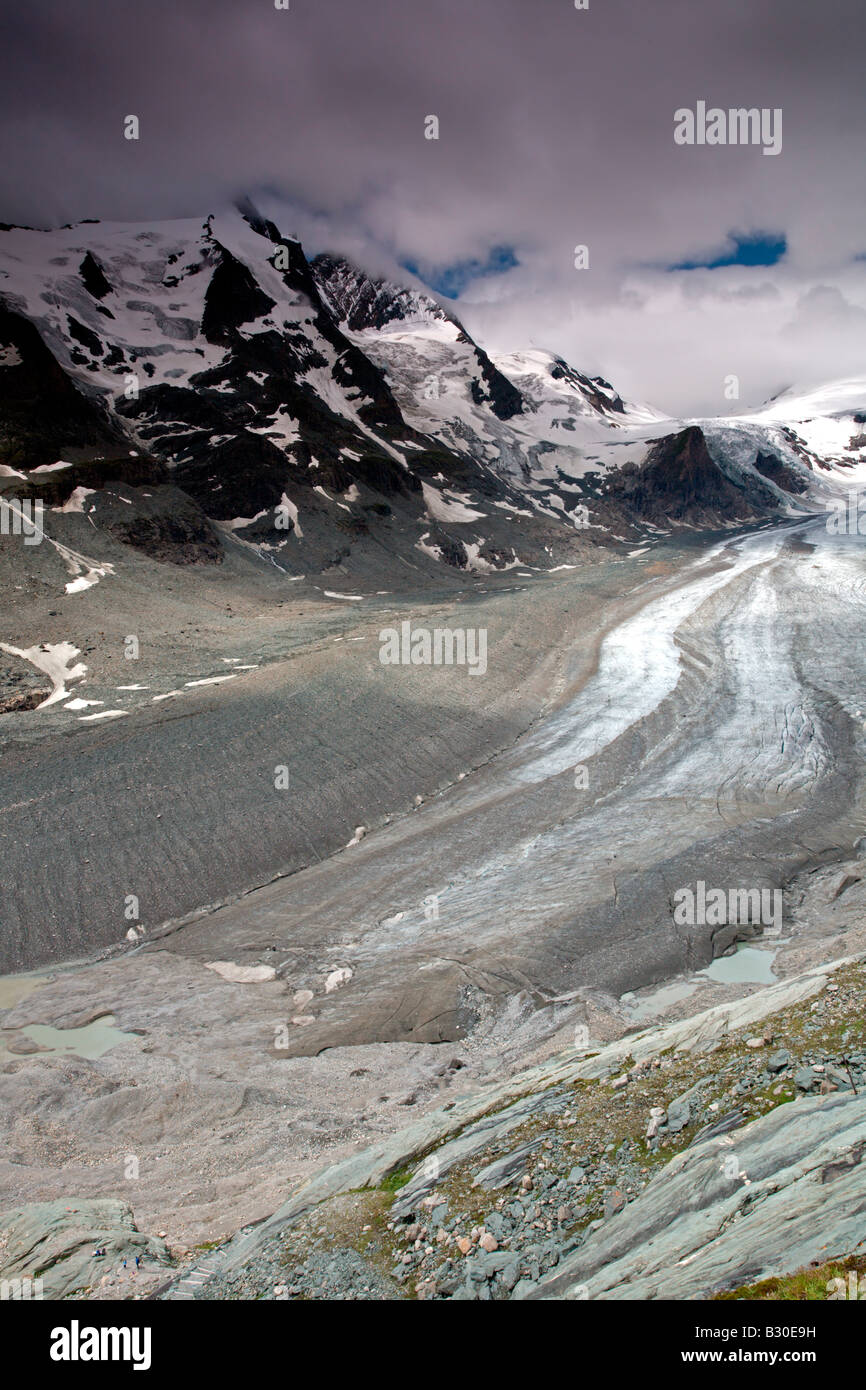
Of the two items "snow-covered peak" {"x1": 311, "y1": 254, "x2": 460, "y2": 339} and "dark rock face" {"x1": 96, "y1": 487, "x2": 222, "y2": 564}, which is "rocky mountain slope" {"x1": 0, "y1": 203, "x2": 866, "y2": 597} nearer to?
"dark rock face" {"x1": 96, "y1": 487, "x2": 222, "y2": 564}

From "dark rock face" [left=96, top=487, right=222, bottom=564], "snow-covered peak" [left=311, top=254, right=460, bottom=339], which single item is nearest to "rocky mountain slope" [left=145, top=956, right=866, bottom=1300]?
"dark rock face" [left=96, top=487, right=222, bottom=564]

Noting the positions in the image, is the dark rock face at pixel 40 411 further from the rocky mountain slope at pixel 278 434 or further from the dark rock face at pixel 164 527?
the dark rock face at pixel 164 527

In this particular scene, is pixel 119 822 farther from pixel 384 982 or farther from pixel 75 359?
pixel 75 359

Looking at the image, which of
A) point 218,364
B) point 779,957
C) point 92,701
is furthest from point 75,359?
point 779,957

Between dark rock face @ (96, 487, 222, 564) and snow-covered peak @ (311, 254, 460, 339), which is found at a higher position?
snow-covered peak @ (311, 254, 460, 339)

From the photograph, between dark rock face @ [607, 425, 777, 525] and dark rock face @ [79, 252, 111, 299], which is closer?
dark rock face @ [79, 252, 111, 299]

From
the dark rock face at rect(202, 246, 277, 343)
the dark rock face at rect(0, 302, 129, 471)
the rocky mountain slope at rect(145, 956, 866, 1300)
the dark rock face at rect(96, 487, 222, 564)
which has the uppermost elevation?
the dark rock face at rect(202, 246, 277, 343)

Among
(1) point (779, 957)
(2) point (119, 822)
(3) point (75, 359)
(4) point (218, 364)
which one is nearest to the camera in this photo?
(1) point (779, 957)

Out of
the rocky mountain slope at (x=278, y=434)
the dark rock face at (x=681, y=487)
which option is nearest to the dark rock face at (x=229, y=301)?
the rocky mountain slope at (x=278, y=434)

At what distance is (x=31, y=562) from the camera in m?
42.0

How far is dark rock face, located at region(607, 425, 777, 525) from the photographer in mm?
123312

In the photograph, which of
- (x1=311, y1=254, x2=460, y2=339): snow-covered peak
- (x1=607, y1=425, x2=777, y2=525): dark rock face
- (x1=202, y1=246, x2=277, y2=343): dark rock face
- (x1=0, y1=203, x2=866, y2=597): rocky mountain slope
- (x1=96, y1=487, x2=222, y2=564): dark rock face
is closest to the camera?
(x1=96, y1=487, x2=222, y2=564): dark rock face

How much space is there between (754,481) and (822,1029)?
16329cm

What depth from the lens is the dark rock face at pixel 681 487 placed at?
123 meters
